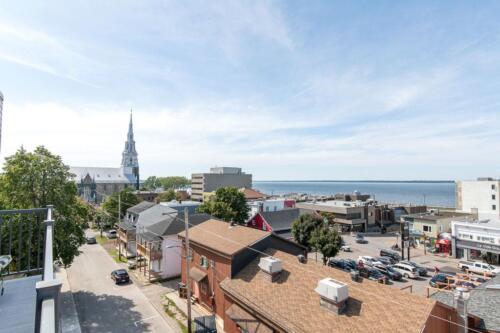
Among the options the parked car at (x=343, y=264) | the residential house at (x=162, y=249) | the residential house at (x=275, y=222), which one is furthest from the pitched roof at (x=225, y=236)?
the residential house at (x=275, y=222)

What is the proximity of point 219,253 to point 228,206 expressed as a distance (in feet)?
89.3

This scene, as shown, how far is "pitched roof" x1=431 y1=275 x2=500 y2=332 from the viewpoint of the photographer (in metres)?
13.8

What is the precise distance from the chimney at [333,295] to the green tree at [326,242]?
19.7 metres

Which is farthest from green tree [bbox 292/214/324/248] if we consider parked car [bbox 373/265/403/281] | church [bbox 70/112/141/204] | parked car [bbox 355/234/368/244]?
church [bbox 70/112/141/204]

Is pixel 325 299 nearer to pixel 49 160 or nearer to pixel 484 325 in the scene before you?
pixel 484 325

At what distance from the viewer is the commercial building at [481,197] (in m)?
65.4

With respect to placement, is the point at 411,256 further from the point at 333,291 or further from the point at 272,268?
the point at 333,291

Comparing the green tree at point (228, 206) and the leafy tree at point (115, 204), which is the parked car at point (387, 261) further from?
the leafy tree at point (115, 204)

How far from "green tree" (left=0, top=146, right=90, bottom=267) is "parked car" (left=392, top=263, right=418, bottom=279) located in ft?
118

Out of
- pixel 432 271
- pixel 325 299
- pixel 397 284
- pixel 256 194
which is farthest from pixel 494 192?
pixel 325 299

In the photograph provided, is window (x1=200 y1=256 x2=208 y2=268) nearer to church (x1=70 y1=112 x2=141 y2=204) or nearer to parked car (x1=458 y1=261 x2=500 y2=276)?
parked car (x1=458 y1=261 x2=500 y2=276)

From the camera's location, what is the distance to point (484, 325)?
1376cm

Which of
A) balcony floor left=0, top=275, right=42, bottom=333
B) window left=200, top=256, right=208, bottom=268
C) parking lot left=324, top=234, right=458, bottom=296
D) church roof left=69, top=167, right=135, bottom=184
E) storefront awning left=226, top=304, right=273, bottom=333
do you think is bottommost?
parking lot left=324, top=234, right=458, bottom=296

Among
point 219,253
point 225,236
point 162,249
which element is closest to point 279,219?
point 162,249
